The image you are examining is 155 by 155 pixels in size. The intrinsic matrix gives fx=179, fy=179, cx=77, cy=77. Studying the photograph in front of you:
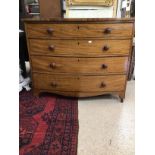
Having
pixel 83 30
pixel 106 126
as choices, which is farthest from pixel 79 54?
pixel 106 126

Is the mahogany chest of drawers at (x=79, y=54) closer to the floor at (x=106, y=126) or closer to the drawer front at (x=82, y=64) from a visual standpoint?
the drawer front at (x=82, y=64)

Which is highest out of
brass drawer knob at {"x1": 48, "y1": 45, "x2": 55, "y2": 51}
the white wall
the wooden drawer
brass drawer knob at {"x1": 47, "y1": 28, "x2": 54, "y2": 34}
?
the white wall

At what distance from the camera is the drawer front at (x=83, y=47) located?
169 cm

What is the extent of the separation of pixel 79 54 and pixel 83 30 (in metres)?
0.23

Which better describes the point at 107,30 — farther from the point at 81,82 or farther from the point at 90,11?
the point at 81,82

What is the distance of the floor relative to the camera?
1.33 m

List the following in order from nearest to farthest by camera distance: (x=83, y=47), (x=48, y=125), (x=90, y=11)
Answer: (x=48, y=125), (x=83, y=47), (x=90, y=11)

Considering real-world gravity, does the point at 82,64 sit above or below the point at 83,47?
below

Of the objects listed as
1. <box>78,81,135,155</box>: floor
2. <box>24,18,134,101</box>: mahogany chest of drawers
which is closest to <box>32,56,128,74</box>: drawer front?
<box>24,18,134,101</box>: mahogany chest of drawers

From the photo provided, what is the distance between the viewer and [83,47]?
170 centimetres

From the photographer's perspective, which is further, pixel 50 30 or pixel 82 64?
pixel 82 64

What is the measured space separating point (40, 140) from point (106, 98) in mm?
928

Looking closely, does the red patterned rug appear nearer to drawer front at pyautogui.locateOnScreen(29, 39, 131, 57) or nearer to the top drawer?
drawer front at pyautogui.locateOnScreen(29, 39, 131, 57)
